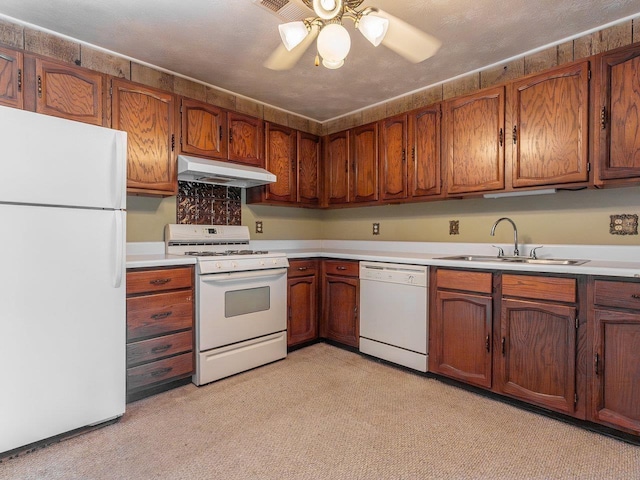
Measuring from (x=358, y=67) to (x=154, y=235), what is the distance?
2126mm

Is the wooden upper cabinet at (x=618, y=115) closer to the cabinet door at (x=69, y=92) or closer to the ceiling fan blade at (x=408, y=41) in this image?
the ceiling fan blade at (x=408, y=41)

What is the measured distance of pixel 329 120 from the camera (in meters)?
4.14

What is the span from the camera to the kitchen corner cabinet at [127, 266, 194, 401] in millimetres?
2211

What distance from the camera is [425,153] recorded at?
9.75ft

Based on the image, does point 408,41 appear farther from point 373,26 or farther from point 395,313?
point 395,313

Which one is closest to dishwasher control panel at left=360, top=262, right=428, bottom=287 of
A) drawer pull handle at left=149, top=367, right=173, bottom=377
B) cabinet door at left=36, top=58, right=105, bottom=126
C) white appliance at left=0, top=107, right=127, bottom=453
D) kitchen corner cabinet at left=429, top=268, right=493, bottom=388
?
kitchen corner cabinet at left=429, top=268, right=493, bottom=388

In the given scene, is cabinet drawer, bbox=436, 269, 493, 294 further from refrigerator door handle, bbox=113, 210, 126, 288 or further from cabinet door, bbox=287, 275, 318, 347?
refrigerator door handle, bbox=113, 210, 126, 288

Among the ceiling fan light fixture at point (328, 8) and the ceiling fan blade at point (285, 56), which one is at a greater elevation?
the ceiling fan blade at point (285, 56)

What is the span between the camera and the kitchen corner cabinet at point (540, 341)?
1.96 metres

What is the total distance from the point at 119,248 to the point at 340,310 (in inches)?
75.7

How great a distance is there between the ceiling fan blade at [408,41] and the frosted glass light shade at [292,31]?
56cm

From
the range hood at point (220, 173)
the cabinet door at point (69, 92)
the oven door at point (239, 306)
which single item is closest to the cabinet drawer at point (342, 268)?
the oven door at point (239, 306)

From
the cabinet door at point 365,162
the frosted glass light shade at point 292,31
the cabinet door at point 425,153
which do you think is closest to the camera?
the frosted glass light shade at point 292,31

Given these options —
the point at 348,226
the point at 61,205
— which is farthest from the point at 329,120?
the point at 61,205
